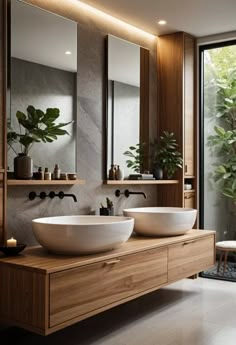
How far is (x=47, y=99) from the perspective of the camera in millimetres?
3629

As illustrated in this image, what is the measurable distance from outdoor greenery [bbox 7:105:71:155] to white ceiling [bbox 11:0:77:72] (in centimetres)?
42

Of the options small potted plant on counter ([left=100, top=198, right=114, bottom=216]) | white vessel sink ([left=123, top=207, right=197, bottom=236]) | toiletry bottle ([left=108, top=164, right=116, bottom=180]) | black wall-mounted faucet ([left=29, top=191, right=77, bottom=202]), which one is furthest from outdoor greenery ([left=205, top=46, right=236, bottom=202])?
black wall-mounted faucet ([left=29, top=191, right=77, bottom=202])

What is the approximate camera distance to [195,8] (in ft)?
13.3

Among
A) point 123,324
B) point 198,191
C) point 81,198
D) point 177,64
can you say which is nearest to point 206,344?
point 123,324

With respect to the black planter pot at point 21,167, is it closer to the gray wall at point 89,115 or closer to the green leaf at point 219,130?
the gray wall at point 89,115

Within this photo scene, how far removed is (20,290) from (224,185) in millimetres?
2909

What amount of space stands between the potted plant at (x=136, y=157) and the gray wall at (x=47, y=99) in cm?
80

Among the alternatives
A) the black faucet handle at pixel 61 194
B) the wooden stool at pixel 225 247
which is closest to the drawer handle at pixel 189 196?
the wooden stool at pixel 225 247

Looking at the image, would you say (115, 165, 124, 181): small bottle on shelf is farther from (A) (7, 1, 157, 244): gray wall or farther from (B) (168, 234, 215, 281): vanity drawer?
(B) (168, 234, 215, 281): vanity drawer

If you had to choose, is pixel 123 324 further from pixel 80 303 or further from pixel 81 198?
pixel 81 198

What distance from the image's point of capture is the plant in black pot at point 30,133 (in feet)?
10.8

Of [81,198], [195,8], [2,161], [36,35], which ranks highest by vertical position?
[195,8]

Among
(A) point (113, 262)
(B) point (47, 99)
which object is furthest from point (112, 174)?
(A) point (113, 262)

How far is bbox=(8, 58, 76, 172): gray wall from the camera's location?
11.1 ft
